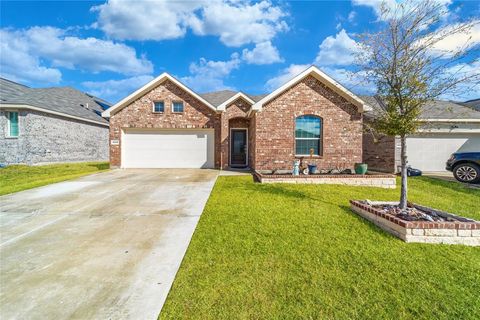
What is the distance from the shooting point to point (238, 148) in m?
14.4

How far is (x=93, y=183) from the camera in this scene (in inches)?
342

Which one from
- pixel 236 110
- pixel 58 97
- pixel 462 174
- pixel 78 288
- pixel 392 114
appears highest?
pixel 58 97

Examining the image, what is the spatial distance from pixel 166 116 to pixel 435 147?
16051 millimetres

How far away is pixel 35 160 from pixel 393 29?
19.4 m

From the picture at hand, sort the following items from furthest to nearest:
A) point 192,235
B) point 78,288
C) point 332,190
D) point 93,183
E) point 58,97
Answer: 1. point 58,97
2. point 93,183
3. point 332,190
4. point 192,235
5. point 78,288

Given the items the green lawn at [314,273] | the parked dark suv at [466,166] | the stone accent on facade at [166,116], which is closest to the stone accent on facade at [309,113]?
the parked dark suv at [466,166]

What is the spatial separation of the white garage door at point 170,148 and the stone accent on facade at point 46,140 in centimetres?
610

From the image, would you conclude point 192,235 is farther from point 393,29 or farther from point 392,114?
point 393,29

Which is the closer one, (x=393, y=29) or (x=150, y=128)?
(x=393, y=29)

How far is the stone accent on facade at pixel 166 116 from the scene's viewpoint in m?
13.7

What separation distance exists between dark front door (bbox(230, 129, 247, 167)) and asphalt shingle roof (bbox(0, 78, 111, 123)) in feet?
40.7

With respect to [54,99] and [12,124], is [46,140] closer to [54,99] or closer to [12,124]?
[12,124]

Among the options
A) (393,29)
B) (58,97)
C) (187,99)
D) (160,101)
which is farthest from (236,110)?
(58,97)

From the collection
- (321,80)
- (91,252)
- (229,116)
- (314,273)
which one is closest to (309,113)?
(321,80)
